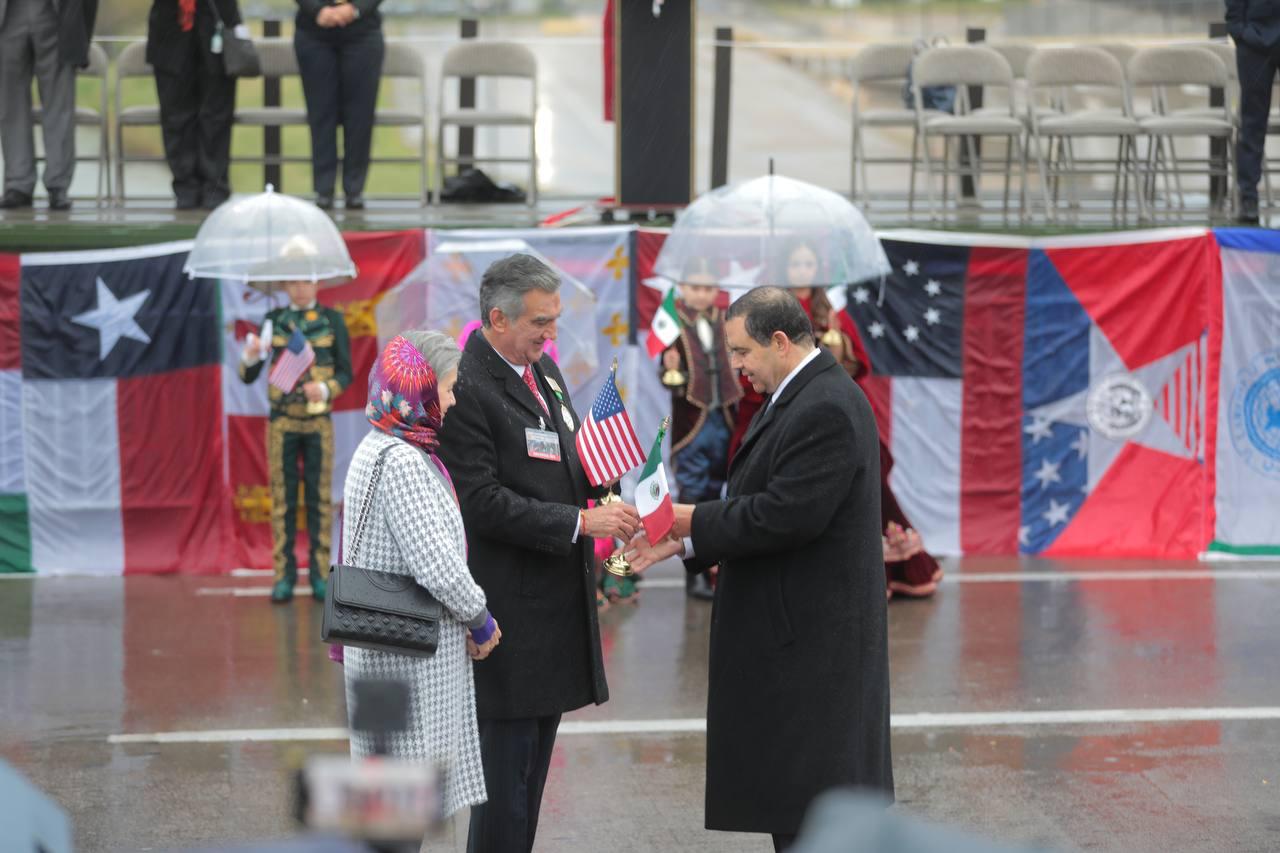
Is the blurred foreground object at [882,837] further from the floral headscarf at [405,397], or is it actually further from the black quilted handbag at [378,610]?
the floral headscarf at [405,397]

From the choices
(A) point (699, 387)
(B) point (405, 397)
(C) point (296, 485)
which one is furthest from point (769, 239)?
(B) point (405, 397)

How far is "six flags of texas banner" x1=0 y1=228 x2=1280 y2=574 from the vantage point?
36.0 feet

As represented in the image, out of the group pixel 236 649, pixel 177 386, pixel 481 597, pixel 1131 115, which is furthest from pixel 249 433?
pixel 1131 115

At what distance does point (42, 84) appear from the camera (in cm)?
1291

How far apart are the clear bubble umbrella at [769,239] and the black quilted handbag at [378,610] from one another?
506cm

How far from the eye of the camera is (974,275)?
11.4 metres

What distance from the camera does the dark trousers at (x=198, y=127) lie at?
1280cm

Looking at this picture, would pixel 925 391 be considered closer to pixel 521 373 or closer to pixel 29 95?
pixel 521 373

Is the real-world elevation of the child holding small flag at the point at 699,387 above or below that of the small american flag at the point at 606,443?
below

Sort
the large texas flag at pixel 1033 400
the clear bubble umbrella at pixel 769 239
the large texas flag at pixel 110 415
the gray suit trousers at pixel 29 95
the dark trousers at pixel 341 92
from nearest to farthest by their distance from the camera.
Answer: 1. the clear bubble umbrella at pixel 769 239
2. the large texas flag at pixel 110 415
3. the large texas flag at pixel 1033 400
4. the dark trousers at pixel 341 92
5. the gray suit trousers at pixel 29 95

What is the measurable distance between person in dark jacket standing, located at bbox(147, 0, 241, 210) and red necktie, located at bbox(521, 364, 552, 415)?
8.08 meters

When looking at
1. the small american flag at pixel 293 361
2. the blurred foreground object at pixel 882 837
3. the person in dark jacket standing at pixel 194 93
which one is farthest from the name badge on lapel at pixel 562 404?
the person in dark jacket standing at pixel 194 93

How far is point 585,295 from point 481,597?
5045mm

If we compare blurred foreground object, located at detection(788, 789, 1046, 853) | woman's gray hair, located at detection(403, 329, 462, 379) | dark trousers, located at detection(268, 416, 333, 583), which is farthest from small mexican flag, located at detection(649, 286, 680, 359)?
blurred foreground object, located at detection(788, 789, 1046, 853)
